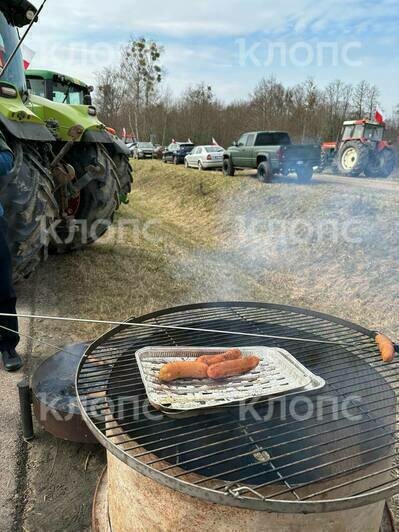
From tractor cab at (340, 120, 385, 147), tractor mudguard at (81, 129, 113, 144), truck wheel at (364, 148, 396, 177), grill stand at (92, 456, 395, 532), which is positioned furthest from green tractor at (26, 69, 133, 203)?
truck wheel at (364, 148, 396, 177)

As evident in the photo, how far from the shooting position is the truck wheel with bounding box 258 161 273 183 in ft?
39.2

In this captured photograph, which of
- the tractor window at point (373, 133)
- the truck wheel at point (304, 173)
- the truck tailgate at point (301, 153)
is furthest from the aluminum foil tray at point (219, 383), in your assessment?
the tractor window at point (373, 133)

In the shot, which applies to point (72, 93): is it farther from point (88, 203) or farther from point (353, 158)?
point (353, 158)

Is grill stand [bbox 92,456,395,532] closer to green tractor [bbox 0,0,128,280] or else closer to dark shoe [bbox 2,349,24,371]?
dark shoe [bbox 2,349,24,371]

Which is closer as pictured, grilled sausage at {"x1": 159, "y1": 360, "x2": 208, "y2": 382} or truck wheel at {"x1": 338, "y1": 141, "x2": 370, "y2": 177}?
grilled sausage at {"x1": 159, "y1": 360, "x2": 208, "y2": 382}

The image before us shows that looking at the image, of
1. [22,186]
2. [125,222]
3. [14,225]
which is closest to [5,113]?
[22,186]

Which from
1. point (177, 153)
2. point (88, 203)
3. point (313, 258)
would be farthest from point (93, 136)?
point (177, 153)

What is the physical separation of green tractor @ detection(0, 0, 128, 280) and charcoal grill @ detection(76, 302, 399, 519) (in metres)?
1.46

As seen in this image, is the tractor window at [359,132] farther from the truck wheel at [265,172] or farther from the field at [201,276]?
the field at [201,276]

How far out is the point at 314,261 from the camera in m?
7.01

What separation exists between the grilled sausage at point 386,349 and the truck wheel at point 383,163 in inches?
568

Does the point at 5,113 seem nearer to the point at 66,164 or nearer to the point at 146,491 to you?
the point at 66,164

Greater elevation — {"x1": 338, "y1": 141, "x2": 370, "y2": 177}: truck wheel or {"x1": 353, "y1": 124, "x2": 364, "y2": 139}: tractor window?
{"x1": 353, "y1": 124, "x2": 364, "y2": 139}: tractor window

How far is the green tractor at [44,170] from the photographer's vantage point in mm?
3348
